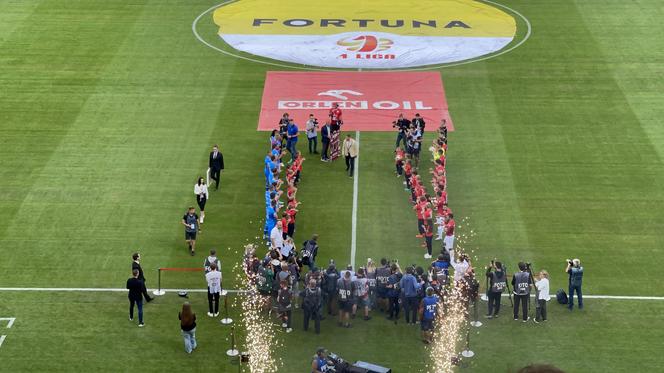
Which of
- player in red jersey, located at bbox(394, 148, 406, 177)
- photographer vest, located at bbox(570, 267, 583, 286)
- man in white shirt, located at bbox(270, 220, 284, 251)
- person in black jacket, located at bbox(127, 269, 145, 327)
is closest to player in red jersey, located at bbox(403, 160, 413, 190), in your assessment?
player in red jersey, located at bbox(394, 148, 406, 177)

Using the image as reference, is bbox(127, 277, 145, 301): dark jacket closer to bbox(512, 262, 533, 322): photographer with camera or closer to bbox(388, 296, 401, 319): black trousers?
bbox(388, 296, 401, 319): black trousers

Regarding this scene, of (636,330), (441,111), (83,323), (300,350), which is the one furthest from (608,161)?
(83,323)

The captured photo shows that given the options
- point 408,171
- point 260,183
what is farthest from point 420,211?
point 260,183

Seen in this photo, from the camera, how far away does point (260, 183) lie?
4006 cm

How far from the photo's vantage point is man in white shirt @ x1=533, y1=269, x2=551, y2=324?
31.2m

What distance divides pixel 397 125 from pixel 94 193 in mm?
10869

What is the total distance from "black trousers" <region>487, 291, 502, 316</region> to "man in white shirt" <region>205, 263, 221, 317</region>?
291 inches

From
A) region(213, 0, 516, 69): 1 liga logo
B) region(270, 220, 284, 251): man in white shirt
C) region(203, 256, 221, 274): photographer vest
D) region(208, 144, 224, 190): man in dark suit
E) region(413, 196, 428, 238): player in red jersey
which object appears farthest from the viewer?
region(213, 0, 516, 69): 1 liga logo

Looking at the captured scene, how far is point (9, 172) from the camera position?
132 ft

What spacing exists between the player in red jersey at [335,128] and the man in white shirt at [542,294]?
12.0 meters

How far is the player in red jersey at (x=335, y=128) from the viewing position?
41.3 meters

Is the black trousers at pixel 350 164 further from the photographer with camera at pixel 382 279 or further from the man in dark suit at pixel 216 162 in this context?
the photographer with camera at pixel 382 279

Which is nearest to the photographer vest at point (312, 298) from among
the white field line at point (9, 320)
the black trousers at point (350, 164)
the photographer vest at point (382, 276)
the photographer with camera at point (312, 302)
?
the photographer with camera at point (312, 302)

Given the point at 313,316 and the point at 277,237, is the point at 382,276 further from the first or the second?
the point at 277,237
